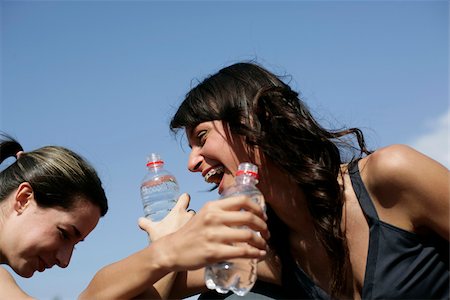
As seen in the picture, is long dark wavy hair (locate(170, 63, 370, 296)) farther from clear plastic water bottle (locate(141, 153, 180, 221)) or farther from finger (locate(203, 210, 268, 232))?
finger (locate(203, 210, 268, 232))

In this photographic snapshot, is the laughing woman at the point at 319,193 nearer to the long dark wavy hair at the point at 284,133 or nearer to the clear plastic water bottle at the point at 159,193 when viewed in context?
the long dark wavy hair at the point at 284,133

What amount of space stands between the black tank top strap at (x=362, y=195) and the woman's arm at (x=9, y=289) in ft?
7.48

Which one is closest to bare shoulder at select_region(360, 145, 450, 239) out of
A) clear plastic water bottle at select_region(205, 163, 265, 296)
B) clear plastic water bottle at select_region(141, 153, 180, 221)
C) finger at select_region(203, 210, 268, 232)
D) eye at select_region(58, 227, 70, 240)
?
clear plastic water bottle at select_region(205, 163, 265, 296)

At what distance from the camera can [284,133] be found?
402cm

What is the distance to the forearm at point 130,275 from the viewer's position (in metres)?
2.94

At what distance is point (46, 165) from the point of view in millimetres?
4750

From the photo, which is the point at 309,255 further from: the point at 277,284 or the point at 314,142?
the point at 314,142

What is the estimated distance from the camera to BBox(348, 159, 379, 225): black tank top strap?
360 centimetres

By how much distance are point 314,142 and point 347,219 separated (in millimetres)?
617

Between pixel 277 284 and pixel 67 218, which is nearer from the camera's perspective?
pixel 277 284

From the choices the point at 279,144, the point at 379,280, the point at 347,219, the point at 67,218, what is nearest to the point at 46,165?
the point at 67,218

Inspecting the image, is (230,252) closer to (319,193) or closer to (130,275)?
(130,275)

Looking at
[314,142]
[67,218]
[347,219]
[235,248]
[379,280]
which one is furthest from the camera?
[67,218]

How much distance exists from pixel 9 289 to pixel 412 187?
8.96 ft
